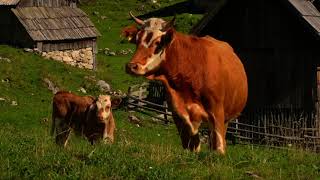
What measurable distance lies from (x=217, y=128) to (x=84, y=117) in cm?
663

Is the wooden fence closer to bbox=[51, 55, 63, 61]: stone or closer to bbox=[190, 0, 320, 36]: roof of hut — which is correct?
bbox=[190, 0, 320, 36]: roof of hut

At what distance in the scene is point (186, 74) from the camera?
8.97 m

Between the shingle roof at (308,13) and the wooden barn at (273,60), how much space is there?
0.05 meters

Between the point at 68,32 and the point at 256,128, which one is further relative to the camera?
the point at 68,32

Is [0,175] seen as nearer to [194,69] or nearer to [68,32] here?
[194,69]

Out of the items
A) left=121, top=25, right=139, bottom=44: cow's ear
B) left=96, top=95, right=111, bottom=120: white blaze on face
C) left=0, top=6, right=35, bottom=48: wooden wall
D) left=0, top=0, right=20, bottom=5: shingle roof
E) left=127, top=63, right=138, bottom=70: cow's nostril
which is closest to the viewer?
left=127, top=63, right=138, bottom=70: cow's nostril

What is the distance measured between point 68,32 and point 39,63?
216 inches

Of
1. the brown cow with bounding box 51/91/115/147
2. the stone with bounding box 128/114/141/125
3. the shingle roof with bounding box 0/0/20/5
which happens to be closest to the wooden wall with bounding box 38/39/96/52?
the shingle roof with bounding box 0/0/20/5

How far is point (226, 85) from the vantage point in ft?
31.0

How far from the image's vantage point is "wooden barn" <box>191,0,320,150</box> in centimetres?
2200

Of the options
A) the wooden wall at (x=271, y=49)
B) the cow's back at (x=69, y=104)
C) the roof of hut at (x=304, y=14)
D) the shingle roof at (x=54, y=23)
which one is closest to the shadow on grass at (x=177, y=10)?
the shingle roof at (x=54, y=23)

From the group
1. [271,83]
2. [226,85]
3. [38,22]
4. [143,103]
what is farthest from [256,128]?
[38,22]

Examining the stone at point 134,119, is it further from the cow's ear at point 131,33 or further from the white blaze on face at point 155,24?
the white blaze on face at point 155,24

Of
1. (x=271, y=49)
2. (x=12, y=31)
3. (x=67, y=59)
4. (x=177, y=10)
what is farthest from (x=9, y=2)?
(x=177, y=10)
